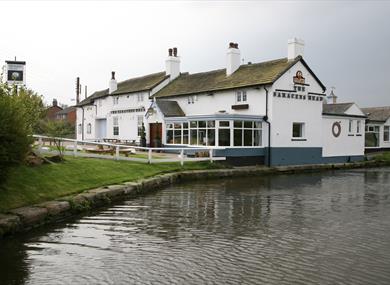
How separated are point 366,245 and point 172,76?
29552mm

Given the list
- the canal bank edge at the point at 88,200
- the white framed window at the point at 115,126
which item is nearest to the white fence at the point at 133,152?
the canal bank edge at the point at 88,200

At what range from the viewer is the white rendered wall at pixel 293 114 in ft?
87.9

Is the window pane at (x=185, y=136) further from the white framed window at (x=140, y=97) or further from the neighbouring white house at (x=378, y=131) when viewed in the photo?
the neighbouring white house at (x=378, y=131)

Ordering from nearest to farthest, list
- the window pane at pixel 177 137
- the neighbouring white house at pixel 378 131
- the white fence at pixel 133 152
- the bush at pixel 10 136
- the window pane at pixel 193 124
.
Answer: the bush at pixel 10 136 < the white fence at pixel 133 152 < the window pane at pixel 193 124 < the window pane at pixel 177 137 < the neighbouring white house at pixel 378 131

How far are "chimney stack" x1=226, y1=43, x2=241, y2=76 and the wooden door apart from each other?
645 centimetres

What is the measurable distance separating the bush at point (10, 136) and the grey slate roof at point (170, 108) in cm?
2021

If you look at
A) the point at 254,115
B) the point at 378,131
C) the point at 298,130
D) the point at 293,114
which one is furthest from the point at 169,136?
the point at 378,131

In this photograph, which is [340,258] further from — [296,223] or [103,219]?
[103,219]

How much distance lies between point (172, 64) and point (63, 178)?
24.1 meters

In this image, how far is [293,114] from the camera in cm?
2786

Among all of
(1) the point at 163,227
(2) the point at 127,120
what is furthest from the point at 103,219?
(2) the point at 127,120

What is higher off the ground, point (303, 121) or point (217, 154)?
point (303, 121)

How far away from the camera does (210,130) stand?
26.6 m

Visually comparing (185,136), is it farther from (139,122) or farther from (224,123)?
(139,122)
